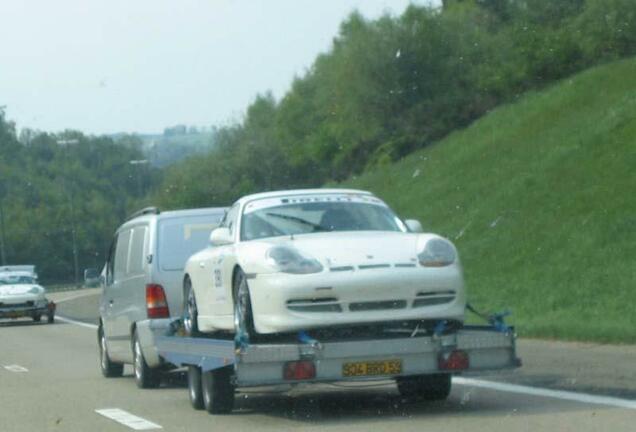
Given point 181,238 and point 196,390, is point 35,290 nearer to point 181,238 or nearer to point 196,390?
point 181,238

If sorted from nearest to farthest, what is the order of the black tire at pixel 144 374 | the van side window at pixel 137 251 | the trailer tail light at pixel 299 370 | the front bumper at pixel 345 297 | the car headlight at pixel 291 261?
1. the trailer tail light at pixel 299 370
2. the front bumper at pixel 345 297
3. the car headlight at pixel 291 261
4. the black tire at pixel 144 374
5. the van side window at pixel 137 251

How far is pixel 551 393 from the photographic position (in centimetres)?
1358

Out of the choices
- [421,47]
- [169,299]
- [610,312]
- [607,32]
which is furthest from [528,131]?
[169,299]

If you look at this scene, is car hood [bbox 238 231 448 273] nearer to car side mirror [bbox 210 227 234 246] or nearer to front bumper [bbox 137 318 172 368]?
car side mirror [bbox 210 227 234 246]

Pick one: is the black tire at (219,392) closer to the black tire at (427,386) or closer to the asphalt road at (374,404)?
the asphalt road at (374,404)

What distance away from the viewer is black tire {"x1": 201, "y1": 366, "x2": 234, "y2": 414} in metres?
13.2

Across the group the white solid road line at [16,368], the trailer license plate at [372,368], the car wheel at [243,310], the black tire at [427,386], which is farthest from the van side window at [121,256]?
the trailer license plate at [372,368]

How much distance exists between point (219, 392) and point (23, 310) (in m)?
30.2

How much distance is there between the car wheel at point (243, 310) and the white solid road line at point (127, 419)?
3.49 feet

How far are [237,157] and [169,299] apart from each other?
6953cm

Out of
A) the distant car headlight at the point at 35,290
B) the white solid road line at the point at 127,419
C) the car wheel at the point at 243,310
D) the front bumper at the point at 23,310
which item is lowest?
the front bumper at the point at 23,310

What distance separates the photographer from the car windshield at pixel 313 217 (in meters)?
13.1

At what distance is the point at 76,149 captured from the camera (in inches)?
5492

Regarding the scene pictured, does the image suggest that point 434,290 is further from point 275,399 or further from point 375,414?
point 275,399
